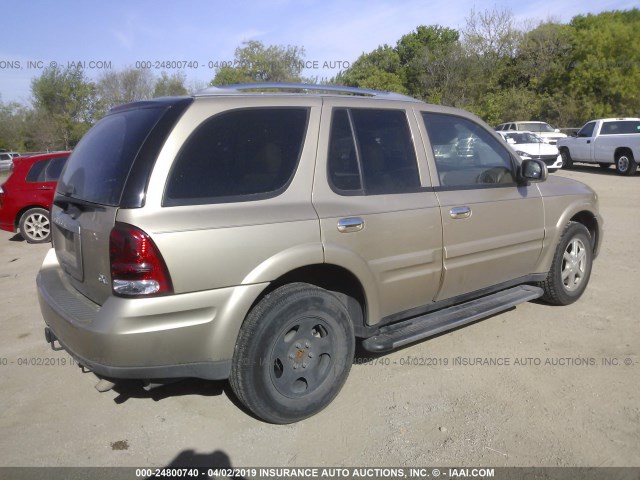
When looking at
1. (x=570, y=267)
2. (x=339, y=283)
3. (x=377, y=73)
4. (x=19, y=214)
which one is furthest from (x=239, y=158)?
(x=377, y=73)

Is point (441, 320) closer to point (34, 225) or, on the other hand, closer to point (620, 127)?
point (34, 225)

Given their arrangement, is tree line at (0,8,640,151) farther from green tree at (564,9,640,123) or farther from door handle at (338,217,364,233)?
door handle at (338,217,364,233)

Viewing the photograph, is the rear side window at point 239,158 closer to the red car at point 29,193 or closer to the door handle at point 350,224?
the door handle at point 350,224

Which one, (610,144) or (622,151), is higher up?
(610,144)

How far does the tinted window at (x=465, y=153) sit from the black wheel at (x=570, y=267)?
0.99m

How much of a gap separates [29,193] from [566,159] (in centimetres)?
1845

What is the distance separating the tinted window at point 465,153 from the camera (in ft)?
13.0

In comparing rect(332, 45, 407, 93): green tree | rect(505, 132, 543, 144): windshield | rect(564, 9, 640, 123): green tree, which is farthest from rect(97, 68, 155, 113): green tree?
rect(564, 9, 640, 123): green tree

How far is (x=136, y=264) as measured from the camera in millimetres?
2654

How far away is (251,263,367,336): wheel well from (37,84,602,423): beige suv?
0.01 metres

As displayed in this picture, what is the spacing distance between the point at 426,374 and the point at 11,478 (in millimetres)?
2612

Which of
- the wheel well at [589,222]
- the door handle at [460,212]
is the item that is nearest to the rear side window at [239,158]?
the door handle at [460,212]

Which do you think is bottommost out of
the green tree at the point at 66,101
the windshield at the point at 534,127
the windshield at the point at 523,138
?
the windshield at the point at 523,138

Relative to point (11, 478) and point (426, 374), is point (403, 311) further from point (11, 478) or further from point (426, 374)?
point (11, 478)
